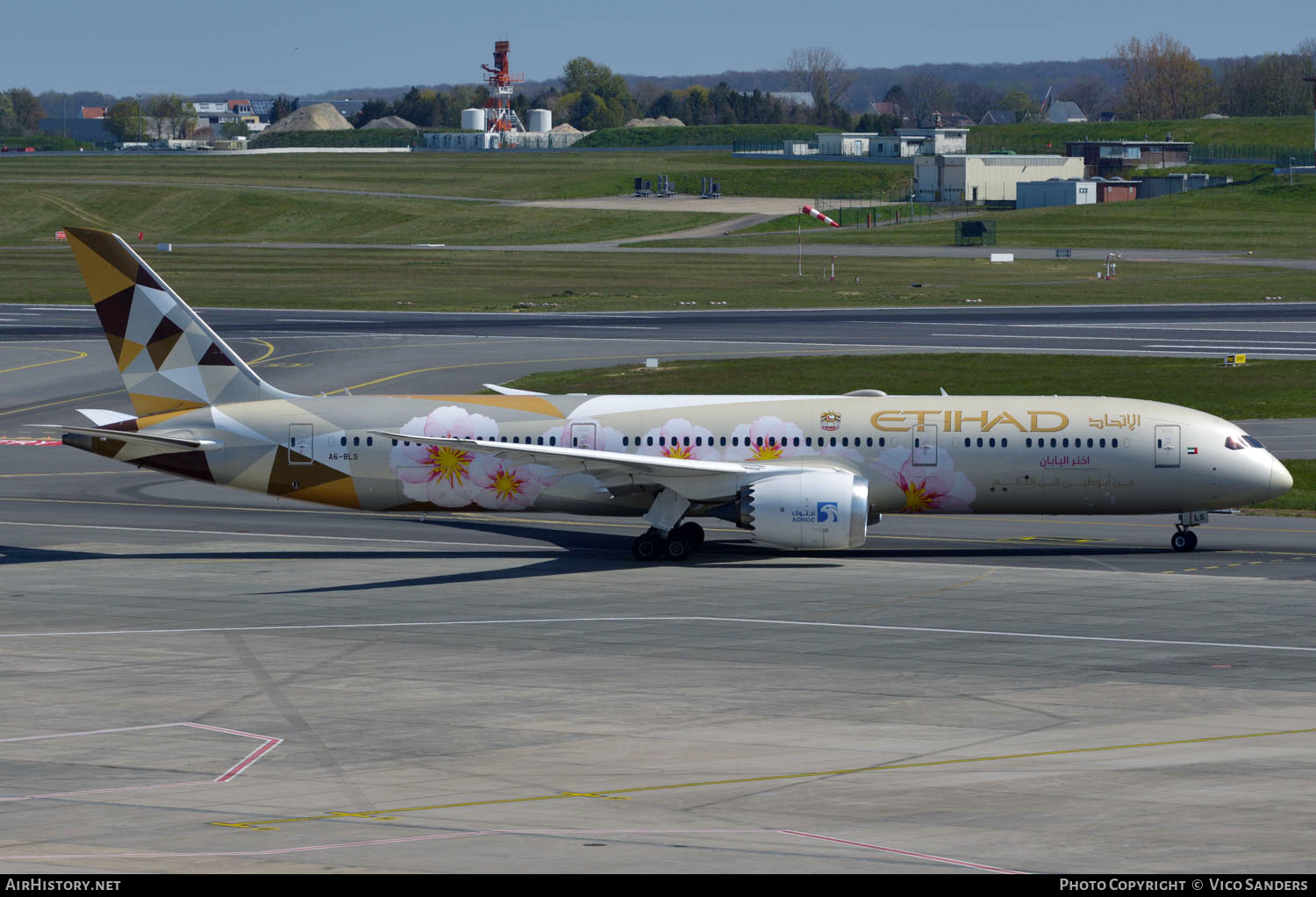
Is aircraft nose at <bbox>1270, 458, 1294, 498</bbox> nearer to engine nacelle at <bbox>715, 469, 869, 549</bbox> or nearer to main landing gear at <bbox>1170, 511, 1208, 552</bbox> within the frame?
main landing gear at <bbox>1170, 511, 1208, 552</bbox>

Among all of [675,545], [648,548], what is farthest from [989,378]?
[648,548]

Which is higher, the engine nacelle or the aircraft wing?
the aircraft wing

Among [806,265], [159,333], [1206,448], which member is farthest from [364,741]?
[806,265]

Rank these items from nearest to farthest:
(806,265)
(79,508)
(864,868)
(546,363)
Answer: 1. (864,868)
2. (79,508)
3. (546,363)
4. (806,265)

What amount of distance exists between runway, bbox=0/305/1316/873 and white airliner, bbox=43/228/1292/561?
2.00m

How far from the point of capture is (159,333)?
50.3 metres

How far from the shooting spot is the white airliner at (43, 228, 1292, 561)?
4800 cm

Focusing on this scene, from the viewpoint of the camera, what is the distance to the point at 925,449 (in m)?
48.2

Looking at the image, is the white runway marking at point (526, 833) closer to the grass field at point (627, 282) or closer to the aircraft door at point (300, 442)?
the aircraft door at point (300, 442)

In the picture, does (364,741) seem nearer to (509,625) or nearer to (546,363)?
(509,625)

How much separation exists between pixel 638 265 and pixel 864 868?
14055 centimetres

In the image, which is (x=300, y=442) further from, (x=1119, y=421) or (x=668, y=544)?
(x=1119, y=421)

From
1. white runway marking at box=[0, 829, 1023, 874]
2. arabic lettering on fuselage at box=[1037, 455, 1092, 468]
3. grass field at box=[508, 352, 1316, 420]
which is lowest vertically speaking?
white runway marking at box=[0, 829, 1023, 874]

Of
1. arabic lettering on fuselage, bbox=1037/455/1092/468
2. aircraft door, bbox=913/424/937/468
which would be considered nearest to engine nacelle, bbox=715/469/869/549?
aircraft door, bbox=913/424/937/468
